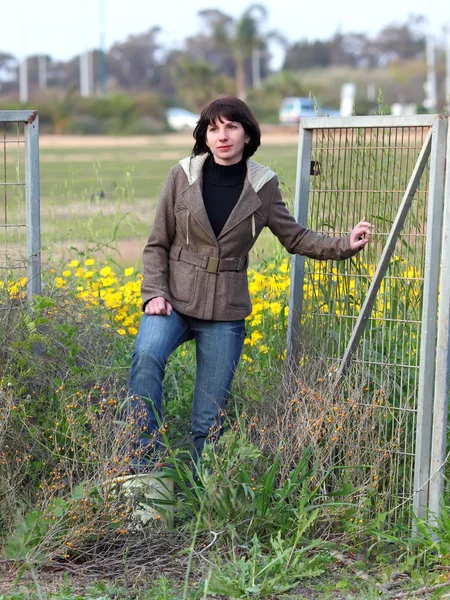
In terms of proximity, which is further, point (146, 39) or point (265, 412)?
point (146, 39)

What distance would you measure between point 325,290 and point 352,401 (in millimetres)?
643

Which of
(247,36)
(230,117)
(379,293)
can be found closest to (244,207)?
(230,117)

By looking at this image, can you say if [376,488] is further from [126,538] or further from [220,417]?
[126,538]

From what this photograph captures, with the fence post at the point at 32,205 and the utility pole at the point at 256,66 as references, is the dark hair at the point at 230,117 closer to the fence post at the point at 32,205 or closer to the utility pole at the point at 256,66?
the fence post at the point at 32,205

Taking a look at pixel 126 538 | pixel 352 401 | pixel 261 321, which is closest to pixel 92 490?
pixel 126 538

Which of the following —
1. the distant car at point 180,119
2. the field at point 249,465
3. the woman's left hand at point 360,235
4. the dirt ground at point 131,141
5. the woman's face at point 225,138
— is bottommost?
the field at point 249,465

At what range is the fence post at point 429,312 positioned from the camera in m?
3.71

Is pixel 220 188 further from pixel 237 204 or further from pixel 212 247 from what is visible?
pixel 212 247

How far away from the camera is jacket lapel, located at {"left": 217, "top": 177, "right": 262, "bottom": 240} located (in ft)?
13.1

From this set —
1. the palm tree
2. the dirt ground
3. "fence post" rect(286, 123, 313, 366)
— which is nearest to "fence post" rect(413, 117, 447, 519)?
"fence post" rect(286, 123, 313, 366)

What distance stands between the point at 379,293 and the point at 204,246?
2.48 ft

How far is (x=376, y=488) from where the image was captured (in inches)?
147

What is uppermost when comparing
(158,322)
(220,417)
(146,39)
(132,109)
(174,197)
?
(146,39)

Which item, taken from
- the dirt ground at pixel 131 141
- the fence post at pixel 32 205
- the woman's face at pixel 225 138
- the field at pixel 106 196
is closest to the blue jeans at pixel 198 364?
the fence post at pixel 32 205
